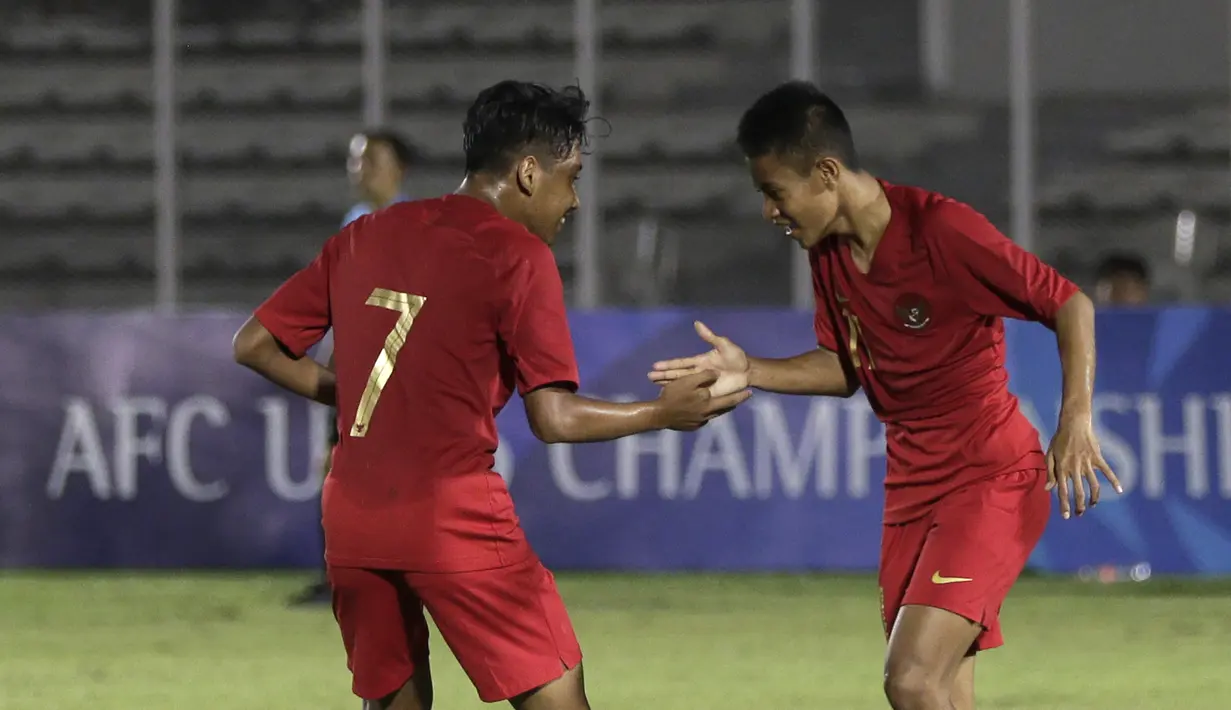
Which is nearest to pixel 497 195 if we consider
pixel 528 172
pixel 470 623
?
pixel 528 172

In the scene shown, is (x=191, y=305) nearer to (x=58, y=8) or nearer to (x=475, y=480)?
(x=58, y=8)

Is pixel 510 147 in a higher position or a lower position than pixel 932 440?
higher

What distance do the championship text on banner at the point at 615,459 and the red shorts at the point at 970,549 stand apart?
5279 mm

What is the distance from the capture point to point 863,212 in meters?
4.71

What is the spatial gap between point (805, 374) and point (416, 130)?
11.9m

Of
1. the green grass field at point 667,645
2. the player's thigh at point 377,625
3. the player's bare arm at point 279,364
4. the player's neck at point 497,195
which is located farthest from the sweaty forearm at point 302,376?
the green grass field at point 667,645

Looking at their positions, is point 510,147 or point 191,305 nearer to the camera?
point 510,147

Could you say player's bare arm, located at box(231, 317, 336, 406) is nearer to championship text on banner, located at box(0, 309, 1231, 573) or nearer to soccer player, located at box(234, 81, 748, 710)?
soccer player, located at box(234, 81, 748, 710)

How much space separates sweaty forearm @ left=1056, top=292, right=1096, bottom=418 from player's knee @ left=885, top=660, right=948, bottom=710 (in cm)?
67

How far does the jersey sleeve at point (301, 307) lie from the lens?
4117mm

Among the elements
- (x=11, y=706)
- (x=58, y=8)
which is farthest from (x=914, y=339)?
(x=58, y=8)

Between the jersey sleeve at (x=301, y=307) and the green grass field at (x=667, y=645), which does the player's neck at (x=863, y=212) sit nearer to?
the jersey sleeve at (x=301, y=307)

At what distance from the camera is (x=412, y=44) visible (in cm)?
1684

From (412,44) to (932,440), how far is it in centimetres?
1275
